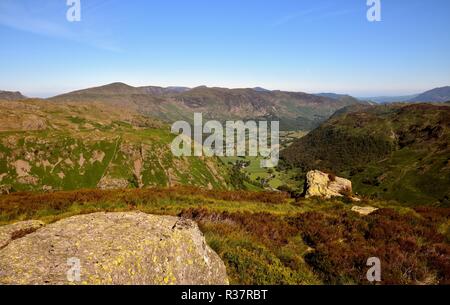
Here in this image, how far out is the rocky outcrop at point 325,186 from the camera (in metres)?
35.2

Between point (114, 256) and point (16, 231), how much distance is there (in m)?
7.77

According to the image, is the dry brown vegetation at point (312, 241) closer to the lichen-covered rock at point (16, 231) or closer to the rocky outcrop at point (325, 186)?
the lichen-covered rock at point (16, 231)

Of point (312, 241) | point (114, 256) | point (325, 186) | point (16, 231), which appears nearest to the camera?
point (114, 256)

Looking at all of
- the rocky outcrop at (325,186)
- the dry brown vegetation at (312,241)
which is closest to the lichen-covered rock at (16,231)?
the dry brown vegetation at (312,241)

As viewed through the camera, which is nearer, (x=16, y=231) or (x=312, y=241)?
(x=16, y=231)

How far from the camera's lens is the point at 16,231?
1438 cm

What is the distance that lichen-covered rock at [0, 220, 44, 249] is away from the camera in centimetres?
1330

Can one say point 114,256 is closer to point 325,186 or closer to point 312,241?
point 312,241

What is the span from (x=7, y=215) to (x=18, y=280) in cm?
1585

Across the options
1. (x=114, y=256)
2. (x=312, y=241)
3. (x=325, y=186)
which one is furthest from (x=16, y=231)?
(x=325, y=186)

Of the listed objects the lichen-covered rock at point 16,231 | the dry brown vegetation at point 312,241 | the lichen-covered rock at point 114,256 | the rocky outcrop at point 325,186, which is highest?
the lichen-covered rock at point 114,256

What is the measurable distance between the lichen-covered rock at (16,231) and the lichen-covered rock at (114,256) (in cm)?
202

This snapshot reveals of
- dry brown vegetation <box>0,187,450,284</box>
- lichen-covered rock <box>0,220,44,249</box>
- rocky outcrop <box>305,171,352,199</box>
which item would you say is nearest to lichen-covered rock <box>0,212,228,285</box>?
dry brown vegetation <box>0,187,450,284</box>

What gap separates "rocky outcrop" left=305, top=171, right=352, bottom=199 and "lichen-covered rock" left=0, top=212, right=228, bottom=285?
82.7 feet
